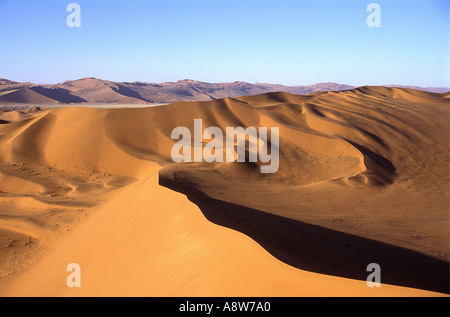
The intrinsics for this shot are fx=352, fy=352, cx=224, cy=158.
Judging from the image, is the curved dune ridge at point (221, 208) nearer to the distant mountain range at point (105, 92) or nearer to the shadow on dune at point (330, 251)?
the shadow on dune at point (330, 251)

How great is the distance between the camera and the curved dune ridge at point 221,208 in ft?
12.4

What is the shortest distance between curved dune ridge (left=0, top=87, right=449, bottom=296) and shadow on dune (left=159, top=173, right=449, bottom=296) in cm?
3

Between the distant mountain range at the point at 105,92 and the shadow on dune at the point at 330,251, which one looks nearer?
the shadow on dune at the point at 330,251

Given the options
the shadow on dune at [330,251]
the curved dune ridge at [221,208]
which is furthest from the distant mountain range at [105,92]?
the shadow on dune at [330,251]

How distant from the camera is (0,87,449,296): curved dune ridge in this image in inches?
149

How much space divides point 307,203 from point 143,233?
12.3 ft

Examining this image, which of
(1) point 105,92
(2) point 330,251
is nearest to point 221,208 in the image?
(2) point 330,251

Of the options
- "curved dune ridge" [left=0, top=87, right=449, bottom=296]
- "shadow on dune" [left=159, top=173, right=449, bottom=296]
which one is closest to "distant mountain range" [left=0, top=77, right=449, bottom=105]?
"curved dune ridge" [left=0, top=87, right=449, bottom=296]

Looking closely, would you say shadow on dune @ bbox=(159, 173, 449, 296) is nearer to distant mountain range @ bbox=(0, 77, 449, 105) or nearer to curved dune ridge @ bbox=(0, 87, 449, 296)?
curved dune ridge @ bbox=(0, 87, 449, 296)

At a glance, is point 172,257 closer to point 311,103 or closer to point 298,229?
point 298,229

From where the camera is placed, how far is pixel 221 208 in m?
5.96

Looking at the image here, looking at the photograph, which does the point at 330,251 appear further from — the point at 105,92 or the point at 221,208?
the point at 105,92

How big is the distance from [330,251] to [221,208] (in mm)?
1961

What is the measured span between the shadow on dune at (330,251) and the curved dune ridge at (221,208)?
31 mm
